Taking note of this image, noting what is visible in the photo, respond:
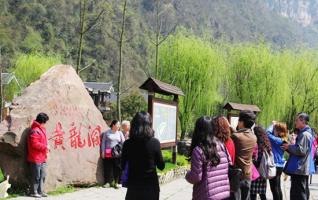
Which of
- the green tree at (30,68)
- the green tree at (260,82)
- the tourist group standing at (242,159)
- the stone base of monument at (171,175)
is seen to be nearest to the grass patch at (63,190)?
the stone base of monument at (171,175)

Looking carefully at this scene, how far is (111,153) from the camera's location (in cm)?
980

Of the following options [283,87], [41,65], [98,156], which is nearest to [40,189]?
[98,156]

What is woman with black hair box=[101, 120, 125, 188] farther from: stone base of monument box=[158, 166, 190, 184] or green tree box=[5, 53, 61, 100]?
green tree box=[5, 53, 61, 100]

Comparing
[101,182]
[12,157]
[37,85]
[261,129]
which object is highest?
[37,85]

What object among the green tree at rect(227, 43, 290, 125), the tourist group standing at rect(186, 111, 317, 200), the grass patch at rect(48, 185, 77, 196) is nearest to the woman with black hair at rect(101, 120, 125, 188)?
the grass patch at rect(48, 185, 77, 196)

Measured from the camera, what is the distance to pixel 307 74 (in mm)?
30391

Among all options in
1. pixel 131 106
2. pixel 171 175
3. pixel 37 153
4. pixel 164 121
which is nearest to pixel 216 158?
pixel 37 153

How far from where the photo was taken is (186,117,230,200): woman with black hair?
4422 millimetres

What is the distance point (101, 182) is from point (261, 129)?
4446 mm

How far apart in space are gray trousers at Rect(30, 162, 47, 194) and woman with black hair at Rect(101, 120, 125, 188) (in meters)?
1.83

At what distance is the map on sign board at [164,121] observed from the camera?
36.0 feet

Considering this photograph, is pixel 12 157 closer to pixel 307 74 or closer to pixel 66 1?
pixel 307 74

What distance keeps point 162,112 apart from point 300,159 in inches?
206

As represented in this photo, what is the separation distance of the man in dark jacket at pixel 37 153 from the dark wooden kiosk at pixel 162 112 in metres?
2.97
